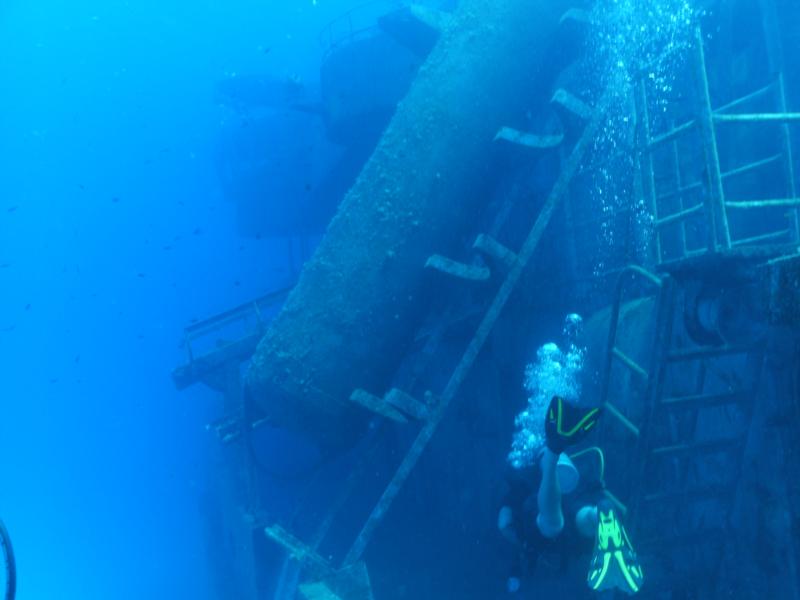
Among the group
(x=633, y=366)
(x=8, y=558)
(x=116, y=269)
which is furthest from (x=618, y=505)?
(x=116, y=269)

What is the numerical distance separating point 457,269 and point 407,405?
1.43m

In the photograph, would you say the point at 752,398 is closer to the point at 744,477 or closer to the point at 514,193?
the point at 744,477

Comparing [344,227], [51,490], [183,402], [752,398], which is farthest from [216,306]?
[752,398]

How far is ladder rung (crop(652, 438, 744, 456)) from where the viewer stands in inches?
141

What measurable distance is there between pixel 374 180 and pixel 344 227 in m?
0.58

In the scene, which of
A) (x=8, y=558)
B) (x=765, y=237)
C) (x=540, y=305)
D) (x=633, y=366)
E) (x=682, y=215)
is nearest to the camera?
(x=682, y=215)

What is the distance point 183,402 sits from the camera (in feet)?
97.8

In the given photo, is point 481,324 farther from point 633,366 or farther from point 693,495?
point 693,495

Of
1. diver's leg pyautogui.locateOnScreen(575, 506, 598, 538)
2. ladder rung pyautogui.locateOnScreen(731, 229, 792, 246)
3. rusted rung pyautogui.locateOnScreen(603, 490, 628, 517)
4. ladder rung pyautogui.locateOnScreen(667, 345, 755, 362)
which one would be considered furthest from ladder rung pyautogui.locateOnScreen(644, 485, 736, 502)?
ladder rung pyautogui.locateOnScreen(731, 229, 792, 246)

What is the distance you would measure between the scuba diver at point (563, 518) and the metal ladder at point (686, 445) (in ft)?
1.07

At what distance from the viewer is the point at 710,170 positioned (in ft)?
10.4

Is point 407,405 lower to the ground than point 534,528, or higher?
higher

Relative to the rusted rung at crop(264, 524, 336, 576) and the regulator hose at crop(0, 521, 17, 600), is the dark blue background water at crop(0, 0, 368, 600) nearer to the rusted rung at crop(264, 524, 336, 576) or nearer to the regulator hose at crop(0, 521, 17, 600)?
the rusted rung at crop(264, 524, 336, 576)

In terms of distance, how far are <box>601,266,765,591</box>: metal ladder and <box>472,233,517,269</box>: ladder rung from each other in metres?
1.63
